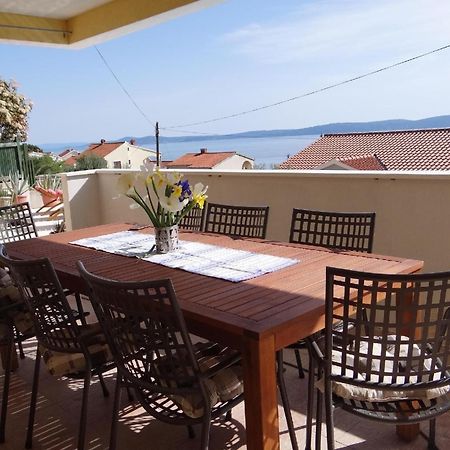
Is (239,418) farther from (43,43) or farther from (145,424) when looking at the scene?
(43,43)

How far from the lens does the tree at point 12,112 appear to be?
14.0 metres

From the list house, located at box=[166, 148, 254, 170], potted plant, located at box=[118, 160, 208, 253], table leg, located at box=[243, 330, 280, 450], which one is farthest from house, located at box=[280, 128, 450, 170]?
table leg, located at box=[243, 330, 280, 450]

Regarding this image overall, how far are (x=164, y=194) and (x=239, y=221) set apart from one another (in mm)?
913

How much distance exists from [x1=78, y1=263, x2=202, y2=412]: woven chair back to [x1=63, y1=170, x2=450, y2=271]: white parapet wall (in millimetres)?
2074

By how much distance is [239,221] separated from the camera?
132 inches

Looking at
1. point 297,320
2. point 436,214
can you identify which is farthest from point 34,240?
point 436,214

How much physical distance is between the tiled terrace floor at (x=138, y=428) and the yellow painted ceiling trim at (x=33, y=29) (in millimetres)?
3858

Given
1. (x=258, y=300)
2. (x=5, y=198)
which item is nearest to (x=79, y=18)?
(x=5, y=198)

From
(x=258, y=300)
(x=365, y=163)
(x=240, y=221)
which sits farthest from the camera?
(x=365, y=163)

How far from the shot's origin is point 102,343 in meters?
2.25

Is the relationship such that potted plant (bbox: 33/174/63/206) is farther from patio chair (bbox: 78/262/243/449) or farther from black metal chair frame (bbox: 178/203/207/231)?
patio chair (bbox: 78/262/243/449)

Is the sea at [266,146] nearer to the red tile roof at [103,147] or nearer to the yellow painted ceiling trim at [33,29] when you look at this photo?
the red tile roof at [103,147]

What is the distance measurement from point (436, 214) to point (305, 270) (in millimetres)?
1368

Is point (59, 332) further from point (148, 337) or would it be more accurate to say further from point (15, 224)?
point (15, 224)
